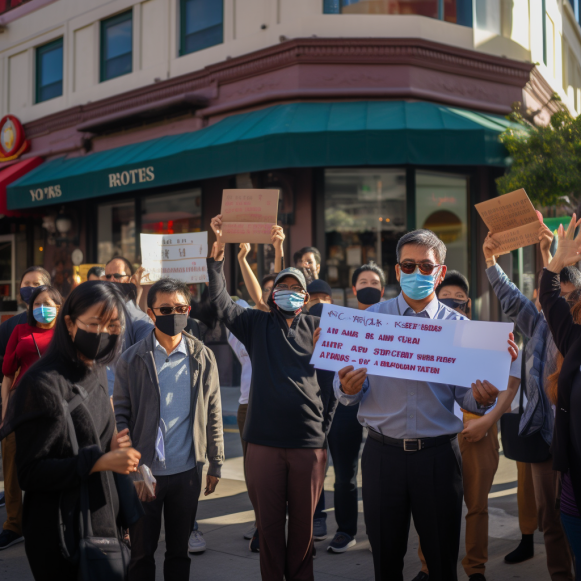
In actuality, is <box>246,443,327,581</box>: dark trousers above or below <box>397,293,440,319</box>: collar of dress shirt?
below

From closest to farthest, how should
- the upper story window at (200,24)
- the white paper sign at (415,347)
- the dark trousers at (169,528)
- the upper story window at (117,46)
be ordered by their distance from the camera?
1. the white paper sign at (415,347)
2. the dark trousers at (169,528)
3. the upper story window at (200,24)
4. the upper story window at (117,46)

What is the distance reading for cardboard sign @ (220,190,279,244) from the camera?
201 inches

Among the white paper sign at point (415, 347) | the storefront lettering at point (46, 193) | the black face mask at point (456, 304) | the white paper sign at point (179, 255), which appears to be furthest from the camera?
the storefront lettering at point (46, 193)

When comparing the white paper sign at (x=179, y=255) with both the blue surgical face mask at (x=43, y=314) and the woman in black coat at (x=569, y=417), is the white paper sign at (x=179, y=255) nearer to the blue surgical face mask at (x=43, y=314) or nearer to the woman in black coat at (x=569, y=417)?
the blue surgical face mask at (x=43, y=314)

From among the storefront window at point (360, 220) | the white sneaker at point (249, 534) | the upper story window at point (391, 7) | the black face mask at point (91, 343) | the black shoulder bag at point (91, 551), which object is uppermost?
the upper story window at point (391, 7)

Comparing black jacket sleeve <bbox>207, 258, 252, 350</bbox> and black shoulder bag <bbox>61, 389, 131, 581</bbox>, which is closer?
black shoulder bag <bbox>61, 389, 131, 581</bbox>

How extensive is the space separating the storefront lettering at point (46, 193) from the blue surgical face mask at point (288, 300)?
10627 mm

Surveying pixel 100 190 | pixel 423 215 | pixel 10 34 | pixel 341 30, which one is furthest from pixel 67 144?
pixel 423 215

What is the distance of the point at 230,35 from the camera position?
1222cm

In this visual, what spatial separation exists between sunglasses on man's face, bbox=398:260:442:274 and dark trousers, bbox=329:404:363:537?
77.5 inches

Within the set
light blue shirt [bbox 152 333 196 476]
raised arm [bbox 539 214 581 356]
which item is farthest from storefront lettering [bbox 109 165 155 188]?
raised arm [bbox 539 214 581 356]

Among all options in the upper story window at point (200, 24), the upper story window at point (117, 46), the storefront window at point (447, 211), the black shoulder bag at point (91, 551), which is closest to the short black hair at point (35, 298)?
the black shoulder bag at point (91, 551)

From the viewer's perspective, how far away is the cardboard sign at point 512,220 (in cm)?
401

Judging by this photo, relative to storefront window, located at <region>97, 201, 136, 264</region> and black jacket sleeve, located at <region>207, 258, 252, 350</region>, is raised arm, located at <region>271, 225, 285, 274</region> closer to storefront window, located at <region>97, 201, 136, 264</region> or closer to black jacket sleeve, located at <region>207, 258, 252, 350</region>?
black jacket sleeve, located at <region>207, 258, 252, 350</region>
